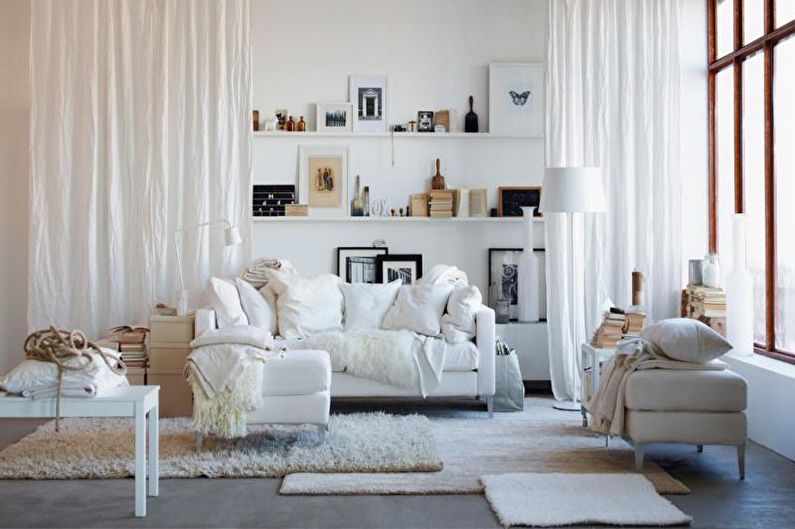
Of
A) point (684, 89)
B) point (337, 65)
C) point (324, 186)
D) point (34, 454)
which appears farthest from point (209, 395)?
point (684, 89)

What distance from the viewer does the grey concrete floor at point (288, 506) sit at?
3564mm

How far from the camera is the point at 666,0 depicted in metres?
6.64

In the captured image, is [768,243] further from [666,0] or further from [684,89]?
[666,0]

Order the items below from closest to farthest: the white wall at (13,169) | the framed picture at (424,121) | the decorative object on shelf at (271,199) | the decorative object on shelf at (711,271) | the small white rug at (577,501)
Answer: the small white rug at (577,501)
the decorative object on shelf at (711,271)
the white wall at (13,169)
the decorative object on shelf at (271,199)
the framed picture at (424,121)

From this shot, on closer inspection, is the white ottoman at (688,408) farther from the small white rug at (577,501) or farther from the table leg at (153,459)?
the table leg at (153,459)

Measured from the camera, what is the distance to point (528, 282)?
674 cm

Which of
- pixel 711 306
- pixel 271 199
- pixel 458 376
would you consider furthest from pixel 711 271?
pixel 271 199

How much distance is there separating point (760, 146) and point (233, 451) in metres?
3.88

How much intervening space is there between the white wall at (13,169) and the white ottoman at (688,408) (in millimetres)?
4893

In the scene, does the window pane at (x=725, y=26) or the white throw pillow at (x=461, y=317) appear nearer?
the white throw pillow at (x=461, y=317)

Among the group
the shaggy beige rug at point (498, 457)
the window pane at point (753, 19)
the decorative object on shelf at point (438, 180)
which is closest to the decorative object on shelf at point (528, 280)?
the decorative object on shelf at point (438, 180)

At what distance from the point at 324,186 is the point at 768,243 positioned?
11.0ft

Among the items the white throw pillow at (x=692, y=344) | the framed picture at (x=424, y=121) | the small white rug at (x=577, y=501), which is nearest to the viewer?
the small white rug at (x=577, y=501)

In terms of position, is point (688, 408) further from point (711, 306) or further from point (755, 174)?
point (755, 174)
